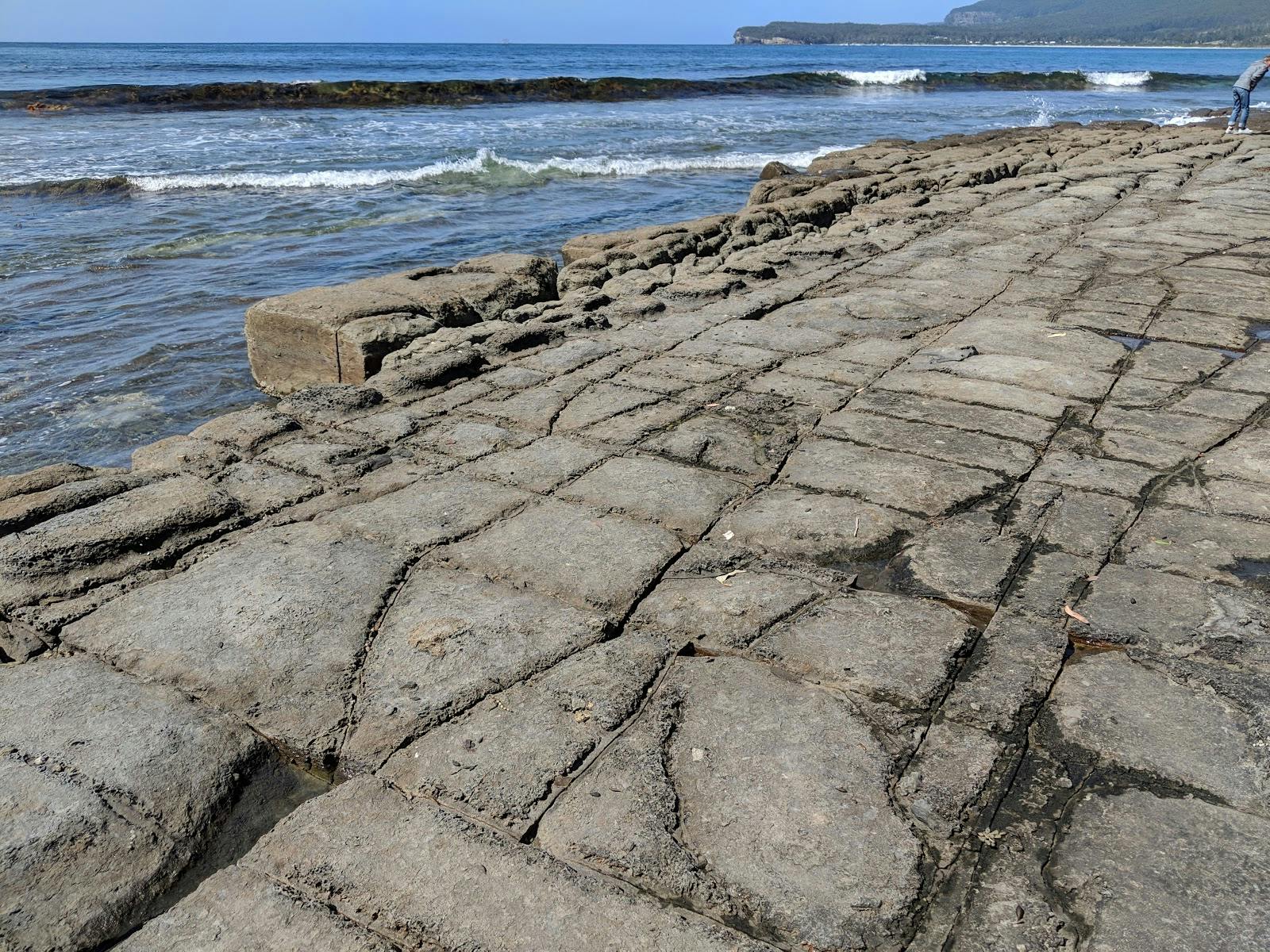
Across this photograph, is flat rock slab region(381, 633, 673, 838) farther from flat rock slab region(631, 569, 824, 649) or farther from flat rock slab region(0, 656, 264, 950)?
flat rock slab region(0, 656, 264, 950)

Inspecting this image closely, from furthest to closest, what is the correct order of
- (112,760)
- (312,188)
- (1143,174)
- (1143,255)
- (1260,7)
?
(1260,7) → (312,188) → (1143,174) → (1143,255) → (112,760)

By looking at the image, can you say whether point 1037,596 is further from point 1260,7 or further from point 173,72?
point 1260,7

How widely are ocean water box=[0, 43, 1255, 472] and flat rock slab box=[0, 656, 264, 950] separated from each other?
10.2 feet

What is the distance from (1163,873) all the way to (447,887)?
1.16 m

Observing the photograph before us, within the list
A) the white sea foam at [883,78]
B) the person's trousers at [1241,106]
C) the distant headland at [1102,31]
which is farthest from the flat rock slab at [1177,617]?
the distant headland at [1102,31]

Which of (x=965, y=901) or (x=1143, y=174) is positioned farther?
(x=1143, y=174)

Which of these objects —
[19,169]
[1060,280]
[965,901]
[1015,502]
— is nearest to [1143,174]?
[1060,280]

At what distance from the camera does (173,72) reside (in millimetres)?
40812

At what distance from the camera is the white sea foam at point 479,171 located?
1344 cm

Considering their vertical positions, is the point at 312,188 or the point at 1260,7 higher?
the point at 1260,7

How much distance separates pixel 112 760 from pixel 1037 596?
2047mm

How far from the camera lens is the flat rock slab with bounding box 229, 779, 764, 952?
1.51 meters

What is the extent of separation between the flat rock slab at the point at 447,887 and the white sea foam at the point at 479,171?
1301 centimetres

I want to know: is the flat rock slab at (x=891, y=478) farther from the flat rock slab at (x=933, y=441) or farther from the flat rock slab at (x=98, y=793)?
the flat rock slab at (x=98, y=793)
